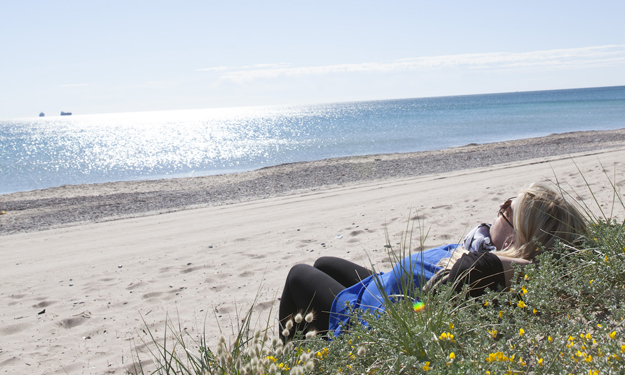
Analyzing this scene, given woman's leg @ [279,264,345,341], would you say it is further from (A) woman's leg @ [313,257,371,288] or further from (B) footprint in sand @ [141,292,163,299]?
(B) footprint in sand @ [141,292,163,299]

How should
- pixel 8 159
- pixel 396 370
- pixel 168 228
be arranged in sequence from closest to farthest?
1. pixel 396 370
2. pixel 168 228
3. pixel 8 159

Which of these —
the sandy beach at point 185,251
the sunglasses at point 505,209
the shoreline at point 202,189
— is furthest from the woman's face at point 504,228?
the shoreline at point 202,189

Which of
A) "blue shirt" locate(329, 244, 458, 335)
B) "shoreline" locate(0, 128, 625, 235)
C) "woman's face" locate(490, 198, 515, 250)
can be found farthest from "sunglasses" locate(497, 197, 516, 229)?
"shoreline" locate(0, 128, 625, 235)

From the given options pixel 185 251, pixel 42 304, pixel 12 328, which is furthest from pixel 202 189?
pixel 12 328

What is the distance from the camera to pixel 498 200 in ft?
21.7

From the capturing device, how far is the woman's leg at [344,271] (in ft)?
9.66

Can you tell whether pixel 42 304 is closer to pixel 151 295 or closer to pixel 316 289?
pixel 151 295

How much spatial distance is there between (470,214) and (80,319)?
188 inches

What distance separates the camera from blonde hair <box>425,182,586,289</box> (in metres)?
2.50

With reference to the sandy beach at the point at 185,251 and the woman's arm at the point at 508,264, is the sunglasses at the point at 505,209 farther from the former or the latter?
the sandy beach at the point at 185,251

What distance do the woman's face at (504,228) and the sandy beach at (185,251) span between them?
809mm

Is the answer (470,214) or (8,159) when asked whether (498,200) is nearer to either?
(470,214)

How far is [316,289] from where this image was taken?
267 cm

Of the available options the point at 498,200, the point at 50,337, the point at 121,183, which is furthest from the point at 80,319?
the point at 121,183
